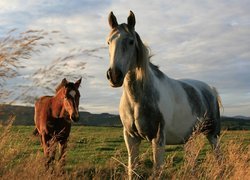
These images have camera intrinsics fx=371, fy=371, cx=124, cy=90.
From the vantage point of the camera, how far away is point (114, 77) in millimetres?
4805

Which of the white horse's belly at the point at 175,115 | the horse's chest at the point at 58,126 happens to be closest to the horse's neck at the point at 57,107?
the horse's chest at the point at 58,126

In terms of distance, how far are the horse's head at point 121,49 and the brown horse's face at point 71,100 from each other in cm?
345

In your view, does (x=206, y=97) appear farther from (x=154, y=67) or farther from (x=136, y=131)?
(x=136, y=131)

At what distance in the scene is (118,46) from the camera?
5.10 metres

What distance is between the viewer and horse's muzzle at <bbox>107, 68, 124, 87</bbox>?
480 cm

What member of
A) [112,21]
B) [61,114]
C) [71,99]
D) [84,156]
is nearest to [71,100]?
[71,99]

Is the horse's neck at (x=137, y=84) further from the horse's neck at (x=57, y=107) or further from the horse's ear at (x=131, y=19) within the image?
the horse's neck at (x=57, y=107)

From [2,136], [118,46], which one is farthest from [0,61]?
[118,46]

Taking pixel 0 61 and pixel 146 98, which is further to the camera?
pixel 146 98

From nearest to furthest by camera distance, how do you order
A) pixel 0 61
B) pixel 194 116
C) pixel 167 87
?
pixel 0 61
pixel 167 87
pixel 194 116

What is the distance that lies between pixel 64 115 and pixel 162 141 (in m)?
4.26

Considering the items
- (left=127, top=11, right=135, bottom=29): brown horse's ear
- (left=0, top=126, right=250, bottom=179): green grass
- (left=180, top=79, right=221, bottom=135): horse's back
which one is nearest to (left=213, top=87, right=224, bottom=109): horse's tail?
(left=180, top=79, right=221, bottom=135): horse's back

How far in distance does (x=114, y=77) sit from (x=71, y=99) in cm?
431

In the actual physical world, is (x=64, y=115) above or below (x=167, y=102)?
below
